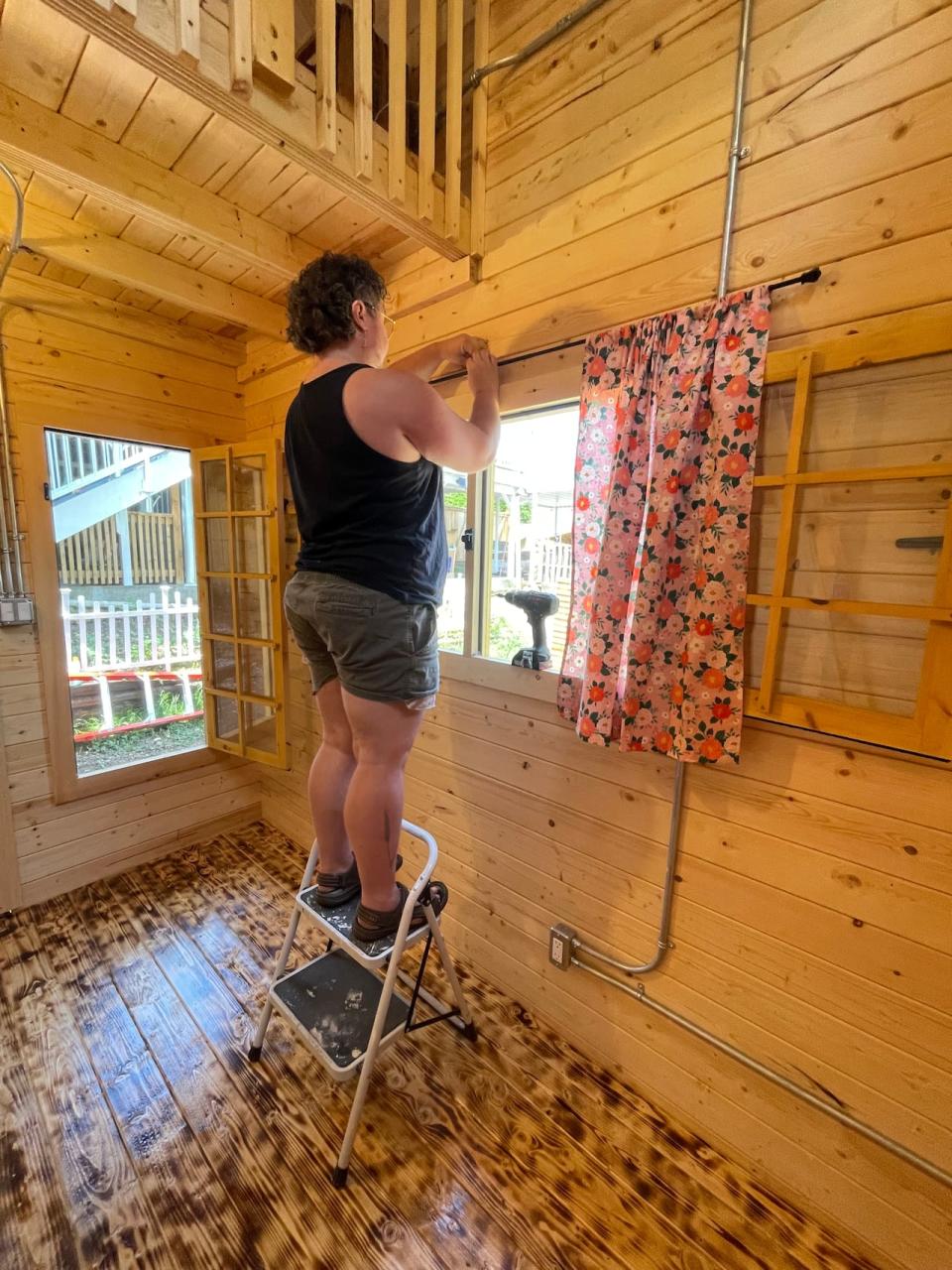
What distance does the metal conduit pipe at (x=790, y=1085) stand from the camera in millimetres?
990

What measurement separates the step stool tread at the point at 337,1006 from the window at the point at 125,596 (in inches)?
97.3

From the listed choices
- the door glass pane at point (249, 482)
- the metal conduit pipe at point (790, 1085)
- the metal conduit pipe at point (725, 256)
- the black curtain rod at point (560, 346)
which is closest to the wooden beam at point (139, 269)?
the door glass pane at point (249, 482)

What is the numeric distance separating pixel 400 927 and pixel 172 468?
4.34m

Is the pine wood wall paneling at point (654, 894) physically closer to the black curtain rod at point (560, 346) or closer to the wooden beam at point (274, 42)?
the black curtain rod at point (560, 346)

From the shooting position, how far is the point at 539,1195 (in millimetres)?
1157

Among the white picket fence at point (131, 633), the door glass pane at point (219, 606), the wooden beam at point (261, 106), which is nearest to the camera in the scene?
the wooden beam at point (261, 106)

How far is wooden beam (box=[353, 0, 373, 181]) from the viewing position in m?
1.11

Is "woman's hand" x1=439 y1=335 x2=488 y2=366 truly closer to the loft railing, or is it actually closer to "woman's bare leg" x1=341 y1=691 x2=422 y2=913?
the loft railing

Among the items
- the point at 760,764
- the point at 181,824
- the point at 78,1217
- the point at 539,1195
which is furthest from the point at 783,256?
the point at 181,824

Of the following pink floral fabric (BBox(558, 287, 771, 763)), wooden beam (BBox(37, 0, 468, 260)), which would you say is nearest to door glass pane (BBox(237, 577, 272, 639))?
wooden beam (BBox(37, 0, 468, 260))

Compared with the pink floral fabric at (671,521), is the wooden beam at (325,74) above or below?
above

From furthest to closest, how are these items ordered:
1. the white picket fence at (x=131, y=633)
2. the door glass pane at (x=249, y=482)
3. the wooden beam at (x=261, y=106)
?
the white picket fence at (x=131, y=633), the door glass pane at (x=249, y=482), the wooden beam at (x=261, y=106)

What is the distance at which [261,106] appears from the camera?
3.38 feet

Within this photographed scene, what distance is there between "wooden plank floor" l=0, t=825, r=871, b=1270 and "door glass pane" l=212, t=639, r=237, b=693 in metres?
1.32
